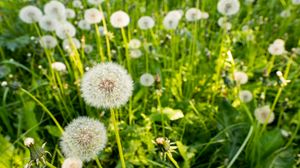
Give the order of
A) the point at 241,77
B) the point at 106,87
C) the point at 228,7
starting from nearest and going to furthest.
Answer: the point at 106,87 → the point at 241,77 → the point at 228,7

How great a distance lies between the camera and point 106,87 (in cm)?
113

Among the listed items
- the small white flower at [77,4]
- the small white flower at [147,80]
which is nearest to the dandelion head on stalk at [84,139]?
the small white flower at [147,80]

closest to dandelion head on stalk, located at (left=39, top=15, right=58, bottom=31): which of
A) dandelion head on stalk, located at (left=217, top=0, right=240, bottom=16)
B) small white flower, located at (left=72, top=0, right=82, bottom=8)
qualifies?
small white flower, located at (left=72, top=0, right=82, bottom=8)

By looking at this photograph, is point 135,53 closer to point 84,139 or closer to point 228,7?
point 228,7

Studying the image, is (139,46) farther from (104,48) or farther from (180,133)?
(180,133)

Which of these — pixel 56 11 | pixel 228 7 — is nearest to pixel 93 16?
pixel 56 11

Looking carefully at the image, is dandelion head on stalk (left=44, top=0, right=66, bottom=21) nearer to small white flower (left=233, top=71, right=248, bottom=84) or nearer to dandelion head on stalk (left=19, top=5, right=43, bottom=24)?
dandelion head on stalk (left=19, top=5, right=43, bottom=24)

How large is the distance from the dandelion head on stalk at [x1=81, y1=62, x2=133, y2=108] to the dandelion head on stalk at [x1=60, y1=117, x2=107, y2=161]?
7 centimetres

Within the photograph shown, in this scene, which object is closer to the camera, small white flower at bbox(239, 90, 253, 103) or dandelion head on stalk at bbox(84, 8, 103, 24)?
small white flower at bbox(239, 90, 253, 103)

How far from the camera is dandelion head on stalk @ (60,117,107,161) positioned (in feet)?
3.76

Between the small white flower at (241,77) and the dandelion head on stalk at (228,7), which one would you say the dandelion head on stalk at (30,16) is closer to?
the dandelion head on stalk at (228,7)

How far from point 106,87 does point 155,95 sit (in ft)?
2.81

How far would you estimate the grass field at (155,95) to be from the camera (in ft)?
4.88

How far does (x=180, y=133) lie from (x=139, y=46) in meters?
0.65
